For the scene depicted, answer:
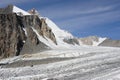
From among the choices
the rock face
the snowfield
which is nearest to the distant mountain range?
the rock face

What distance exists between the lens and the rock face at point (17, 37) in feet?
311

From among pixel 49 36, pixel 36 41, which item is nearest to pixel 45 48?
pixel 36 41

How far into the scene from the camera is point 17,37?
98.8 meters

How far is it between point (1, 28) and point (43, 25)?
79.6 ft

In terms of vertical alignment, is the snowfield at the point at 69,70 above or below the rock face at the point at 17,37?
below

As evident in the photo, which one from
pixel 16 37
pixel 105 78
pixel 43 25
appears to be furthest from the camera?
pixel 43 25

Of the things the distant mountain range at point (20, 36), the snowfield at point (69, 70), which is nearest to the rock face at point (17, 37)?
the distant mountain range at point (20, 36)

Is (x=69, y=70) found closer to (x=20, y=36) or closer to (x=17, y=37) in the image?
(x=17, y=37)

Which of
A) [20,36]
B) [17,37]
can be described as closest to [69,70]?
[17,37]

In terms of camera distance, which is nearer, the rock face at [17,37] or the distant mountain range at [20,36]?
the rock face at [17,37]

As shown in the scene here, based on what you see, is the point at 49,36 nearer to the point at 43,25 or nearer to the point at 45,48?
the point at 43,25

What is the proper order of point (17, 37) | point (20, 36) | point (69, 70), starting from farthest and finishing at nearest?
point (20, 36) < point (17, 37) < point (69, 70)

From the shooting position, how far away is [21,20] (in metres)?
107

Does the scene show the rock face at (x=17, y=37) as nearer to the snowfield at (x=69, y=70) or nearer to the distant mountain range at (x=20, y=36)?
the distant mountain range at (x=20, y=36)
